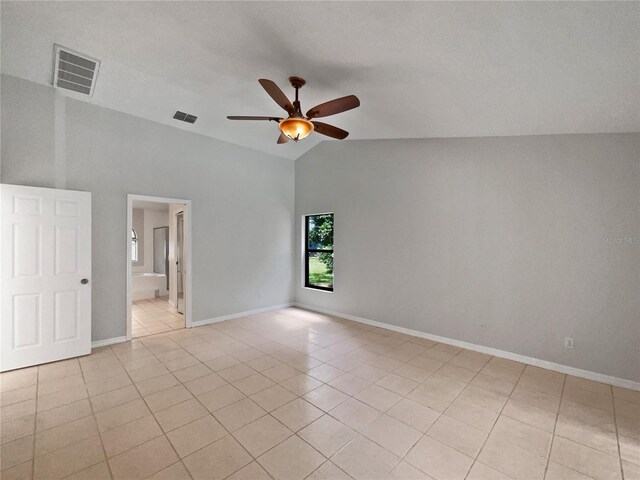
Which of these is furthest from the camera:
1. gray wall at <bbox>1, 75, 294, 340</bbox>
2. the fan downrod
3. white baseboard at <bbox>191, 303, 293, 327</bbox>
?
white baseboard at <bbox>191, 303, 293, 327</bbox>

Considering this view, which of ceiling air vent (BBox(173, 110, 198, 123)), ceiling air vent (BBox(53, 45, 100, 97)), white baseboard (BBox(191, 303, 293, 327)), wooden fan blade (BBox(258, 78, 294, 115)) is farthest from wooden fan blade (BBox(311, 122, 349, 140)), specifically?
white baseboard (BBox(191, 303, 293, 327))

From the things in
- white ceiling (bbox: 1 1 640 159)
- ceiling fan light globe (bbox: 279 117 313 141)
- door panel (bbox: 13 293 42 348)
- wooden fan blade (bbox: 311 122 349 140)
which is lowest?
door panel (bbox: 13 293 42 348)

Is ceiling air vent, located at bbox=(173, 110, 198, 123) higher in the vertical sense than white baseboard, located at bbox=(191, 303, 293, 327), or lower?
higher

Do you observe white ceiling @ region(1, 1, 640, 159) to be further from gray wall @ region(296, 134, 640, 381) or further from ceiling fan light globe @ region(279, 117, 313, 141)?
ceiling fan light globe @ region(279, 117, 313, 141)

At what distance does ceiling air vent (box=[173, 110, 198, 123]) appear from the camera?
4117 mm

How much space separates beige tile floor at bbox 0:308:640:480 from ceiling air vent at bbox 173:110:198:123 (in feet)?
10.8

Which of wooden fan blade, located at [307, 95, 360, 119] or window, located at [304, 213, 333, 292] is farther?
window, located at [304, 213, 333, 292]

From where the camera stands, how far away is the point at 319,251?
231 inches

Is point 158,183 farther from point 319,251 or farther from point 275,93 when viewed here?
point 319,251

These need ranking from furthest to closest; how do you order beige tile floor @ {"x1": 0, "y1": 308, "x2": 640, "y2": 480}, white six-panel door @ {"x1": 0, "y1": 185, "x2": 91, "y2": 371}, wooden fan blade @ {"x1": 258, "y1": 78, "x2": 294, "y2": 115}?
white six-panel door @ {"x1": 0, "y1": 185, "x2": 91, "y2": 371} → wooden fan blade @ {"x1": 258, "y1": 78, "x2": 294, "y2": 115} → beige tile floor @ {"x1": 0, "y1": 308, "x2": 640, "y2": 480}

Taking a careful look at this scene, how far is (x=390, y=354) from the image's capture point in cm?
363

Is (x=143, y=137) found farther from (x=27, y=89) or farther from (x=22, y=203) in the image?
(x=22, y=203)

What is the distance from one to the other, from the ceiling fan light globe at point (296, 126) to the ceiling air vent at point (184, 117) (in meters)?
2.31

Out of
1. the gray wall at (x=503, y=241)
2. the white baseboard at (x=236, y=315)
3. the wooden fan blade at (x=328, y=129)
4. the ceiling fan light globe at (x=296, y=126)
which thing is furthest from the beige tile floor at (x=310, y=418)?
the wooden fan blade at (x=328, y=129)
